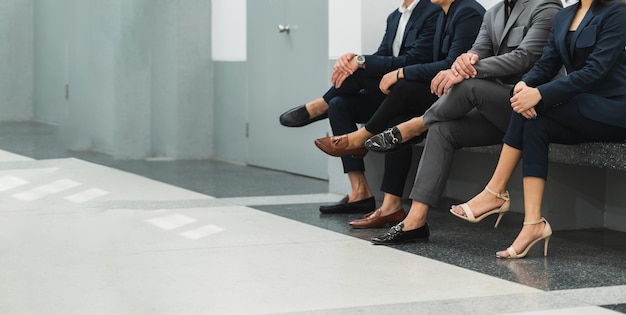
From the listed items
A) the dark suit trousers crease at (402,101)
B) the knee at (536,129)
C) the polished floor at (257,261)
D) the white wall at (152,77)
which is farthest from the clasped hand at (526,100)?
the white wall at (152,77)

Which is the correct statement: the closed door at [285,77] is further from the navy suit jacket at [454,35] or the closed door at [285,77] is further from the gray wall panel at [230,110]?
the navy suit jacket at [454,35]

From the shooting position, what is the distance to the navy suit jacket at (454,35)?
4828 millimetres

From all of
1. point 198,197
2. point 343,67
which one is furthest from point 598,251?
point 198,197

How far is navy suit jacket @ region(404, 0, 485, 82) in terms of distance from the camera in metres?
4.83

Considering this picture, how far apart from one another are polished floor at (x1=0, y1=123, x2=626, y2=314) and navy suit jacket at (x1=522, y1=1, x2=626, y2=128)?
1.96 feet

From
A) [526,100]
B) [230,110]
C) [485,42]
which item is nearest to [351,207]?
[485,42]

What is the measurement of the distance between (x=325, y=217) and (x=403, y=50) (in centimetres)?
91

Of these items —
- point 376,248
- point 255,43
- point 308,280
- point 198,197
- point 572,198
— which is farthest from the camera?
point 255,43

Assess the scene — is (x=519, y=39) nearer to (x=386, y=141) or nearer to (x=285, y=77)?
(x=386, y=141)

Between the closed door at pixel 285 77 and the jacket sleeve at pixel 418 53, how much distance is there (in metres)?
1.68

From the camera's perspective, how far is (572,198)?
4.99m

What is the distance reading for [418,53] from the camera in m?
5.11

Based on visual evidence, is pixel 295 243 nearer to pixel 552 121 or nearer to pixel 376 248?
pixel 376 248

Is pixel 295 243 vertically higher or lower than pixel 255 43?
lower
